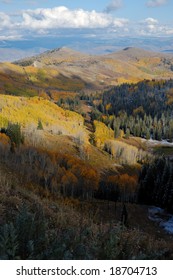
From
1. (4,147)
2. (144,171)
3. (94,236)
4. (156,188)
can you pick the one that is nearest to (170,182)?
(156,188)

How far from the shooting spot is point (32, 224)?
12133 mm

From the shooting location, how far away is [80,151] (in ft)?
558

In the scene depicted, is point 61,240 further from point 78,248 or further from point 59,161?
point 59,161

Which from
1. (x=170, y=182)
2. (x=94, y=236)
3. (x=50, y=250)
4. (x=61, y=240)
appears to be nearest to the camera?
(x=50, y=250)

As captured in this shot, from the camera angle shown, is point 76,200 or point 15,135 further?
point 15,135

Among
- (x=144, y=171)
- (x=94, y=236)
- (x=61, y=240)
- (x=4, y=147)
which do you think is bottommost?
(x=144, y=171)

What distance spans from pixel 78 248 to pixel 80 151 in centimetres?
15881

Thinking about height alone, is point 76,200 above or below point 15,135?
below

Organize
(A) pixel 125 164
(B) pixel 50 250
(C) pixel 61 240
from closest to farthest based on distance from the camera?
(B) pixel 50 250
(C) pixel 61 240
(A) pixel 125 164

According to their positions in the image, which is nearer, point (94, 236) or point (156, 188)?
point (94, 236)

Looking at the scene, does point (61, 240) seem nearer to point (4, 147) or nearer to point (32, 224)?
point (32, 224)

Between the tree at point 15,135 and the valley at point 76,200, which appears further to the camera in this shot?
the tree at point 15,135

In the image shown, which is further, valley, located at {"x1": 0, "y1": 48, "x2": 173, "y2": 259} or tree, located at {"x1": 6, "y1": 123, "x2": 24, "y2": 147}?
tree, located at {"x1": 6, "y1": 123, "x2": 24, "y2": 147}

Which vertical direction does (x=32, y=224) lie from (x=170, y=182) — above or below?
above
